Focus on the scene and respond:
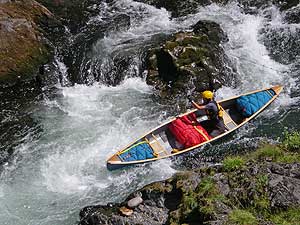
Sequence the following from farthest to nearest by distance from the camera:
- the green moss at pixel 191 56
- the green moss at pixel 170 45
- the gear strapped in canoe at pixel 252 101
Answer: the green moss at pixel 170 45 → the green moss at pixel 191 56 → the gear strapped in canoe at pixel 252 101

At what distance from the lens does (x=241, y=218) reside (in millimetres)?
7199

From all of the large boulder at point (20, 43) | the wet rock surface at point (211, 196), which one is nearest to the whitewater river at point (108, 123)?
the large boulder at point (20, 43)

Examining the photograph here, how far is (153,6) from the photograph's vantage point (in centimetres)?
1802

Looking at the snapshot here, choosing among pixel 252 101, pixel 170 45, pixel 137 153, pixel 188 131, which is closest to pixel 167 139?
pixel 188 131

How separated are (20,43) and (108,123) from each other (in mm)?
4201

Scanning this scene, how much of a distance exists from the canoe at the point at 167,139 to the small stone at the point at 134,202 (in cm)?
221

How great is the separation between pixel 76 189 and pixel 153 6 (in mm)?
9198

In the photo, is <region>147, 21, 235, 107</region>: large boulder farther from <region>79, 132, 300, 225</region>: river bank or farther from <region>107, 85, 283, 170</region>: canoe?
<region>79, 132, 300, 225</region>: river bank

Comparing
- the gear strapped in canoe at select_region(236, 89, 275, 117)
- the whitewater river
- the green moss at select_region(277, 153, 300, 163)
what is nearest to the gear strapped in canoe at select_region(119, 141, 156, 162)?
the whitewater river

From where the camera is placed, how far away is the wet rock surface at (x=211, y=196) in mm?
7523

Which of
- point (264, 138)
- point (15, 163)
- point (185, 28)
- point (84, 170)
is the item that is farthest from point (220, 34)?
point (15, 163)

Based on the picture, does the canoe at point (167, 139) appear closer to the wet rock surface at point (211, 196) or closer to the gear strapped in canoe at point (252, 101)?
the gear strapped in canoe at point (252, 101)

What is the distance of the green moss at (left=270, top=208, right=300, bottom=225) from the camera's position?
7.06 m

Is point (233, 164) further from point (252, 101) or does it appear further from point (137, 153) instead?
point (252, 101)
